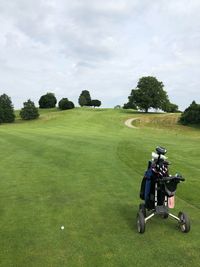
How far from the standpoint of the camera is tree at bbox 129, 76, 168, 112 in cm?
9756

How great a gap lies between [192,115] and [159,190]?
63714mm

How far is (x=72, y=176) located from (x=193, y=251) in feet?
30.6

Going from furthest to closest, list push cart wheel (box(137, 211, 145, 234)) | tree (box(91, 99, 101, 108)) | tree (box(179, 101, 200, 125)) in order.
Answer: tree (box(91, 99, 101, 108)) < tree (box(179, 101, 200, 125)) < push cart wheel (box(137, 211, 145, 234))

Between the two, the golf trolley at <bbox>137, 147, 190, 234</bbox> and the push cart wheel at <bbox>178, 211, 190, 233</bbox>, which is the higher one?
the golf trolley at <bbox>137, 147, 190, 234</bbox>

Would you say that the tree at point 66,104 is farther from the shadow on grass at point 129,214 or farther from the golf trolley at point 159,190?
the golf trolley at point 159,190

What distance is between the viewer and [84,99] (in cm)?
13800

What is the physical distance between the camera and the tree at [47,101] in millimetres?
126812

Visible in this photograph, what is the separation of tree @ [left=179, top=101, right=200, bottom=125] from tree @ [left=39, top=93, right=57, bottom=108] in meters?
62.6

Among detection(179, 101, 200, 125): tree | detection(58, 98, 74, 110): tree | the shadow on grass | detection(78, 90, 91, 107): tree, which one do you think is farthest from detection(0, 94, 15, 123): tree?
the shadow on grass

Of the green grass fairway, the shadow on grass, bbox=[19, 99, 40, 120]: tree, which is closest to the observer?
Result: the green grass fairway

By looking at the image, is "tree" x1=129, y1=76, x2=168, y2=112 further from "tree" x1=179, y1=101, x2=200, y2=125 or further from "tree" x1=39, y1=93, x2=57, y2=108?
"tree" x1=39, y1=93, x2=57, y2=108

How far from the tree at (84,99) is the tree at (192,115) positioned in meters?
67.5

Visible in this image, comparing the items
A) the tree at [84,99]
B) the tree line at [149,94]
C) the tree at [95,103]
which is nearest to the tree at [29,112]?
the tree line at [149,94]

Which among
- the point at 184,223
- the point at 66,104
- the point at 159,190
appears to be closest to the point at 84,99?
the point at 66,104
